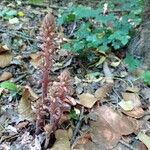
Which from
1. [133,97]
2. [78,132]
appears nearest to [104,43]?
[133,97]

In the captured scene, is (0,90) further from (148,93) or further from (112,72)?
(148,93)

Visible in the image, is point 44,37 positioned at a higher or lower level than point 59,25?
higher

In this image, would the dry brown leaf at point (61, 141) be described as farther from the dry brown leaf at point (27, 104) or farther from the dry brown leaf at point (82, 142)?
the dry brown leaf at point (27, 104)

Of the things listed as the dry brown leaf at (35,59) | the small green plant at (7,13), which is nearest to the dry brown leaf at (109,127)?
the dry brown leaf at (35,59)

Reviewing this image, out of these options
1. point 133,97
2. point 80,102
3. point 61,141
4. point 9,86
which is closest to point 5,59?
point 9,86

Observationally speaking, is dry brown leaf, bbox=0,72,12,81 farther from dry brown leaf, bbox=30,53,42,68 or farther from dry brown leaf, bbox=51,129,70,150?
dry brown leaf, bbox=51,129,70,150

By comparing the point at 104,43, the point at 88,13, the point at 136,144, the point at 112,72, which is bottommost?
the point at 136,144
